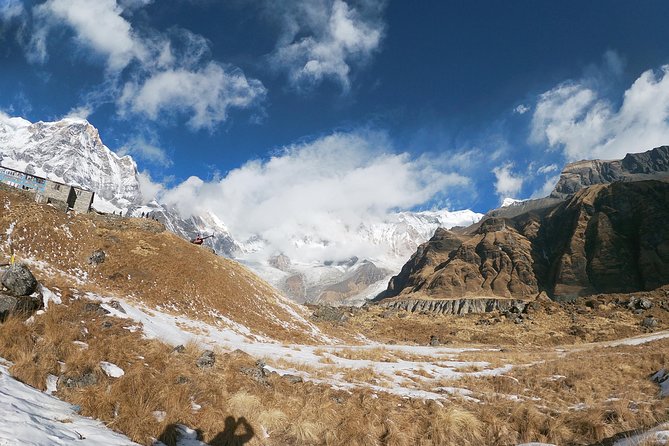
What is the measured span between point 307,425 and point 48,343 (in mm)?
6692

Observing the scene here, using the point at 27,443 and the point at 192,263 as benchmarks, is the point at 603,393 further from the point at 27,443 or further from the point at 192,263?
the point at 192,263

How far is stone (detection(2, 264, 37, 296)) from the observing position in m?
10.8

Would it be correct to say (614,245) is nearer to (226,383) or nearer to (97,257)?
(97,257)

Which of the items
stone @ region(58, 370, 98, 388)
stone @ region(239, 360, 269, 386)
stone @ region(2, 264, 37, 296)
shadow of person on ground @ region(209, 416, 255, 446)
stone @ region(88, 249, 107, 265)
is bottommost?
shadow of person on ground @ region(209, 416, 255, 446)

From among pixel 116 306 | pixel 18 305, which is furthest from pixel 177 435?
pixel 116 306

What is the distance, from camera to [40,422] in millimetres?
5180

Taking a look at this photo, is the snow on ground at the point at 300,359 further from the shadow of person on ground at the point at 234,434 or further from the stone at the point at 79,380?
the stone at the point at 79,380

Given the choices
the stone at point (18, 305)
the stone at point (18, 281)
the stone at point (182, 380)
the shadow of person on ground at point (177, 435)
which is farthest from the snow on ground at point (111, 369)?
the stone at point (18, 281)

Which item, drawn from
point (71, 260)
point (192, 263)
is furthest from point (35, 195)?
point (192, 263)

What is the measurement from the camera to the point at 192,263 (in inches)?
1259

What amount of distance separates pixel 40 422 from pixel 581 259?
649ft

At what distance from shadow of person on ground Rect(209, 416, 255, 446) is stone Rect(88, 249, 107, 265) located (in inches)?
919

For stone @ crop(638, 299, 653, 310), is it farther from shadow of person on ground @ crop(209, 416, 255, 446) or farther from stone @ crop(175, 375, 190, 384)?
stone @ crop(175, 375, 190, 384)

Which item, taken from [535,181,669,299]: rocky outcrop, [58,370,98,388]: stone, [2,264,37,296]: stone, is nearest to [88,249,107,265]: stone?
[2,264,37,296]: stone
